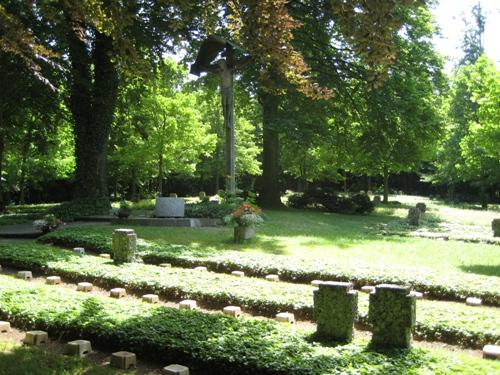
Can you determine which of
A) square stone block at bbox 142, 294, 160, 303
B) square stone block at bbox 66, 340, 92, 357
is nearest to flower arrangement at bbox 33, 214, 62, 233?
square stone block at bbox 142, 294, 160, 303

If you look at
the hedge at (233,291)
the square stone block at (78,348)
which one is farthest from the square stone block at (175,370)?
the hedge at (233,291)

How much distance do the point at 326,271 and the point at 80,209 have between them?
499 inches

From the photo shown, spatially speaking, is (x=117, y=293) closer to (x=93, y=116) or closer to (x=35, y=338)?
(x=35, y=338)

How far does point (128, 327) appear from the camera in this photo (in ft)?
18.3

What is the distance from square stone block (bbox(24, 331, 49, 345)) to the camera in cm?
566

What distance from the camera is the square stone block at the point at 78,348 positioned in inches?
210

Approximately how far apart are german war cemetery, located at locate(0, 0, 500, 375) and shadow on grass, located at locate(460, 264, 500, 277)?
0.29 ft

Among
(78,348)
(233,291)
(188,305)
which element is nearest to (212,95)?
(233,291)

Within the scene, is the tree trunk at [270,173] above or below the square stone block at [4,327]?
above

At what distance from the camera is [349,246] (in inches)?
543

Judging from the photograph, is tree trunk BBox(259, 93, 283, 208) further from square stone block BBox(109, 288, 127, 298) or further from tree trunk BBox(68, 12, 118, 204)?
square stone block BBox(109, 288, 127, 298)

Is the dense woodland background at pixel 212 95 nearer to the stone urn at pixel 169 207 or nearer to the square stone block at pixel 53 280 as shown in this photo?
the square stone block at pixel 53 280

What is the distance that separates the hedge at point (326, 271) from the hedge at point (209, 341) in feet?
11.6

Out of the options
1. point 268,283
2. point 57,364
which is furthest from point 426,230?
point 57,364
